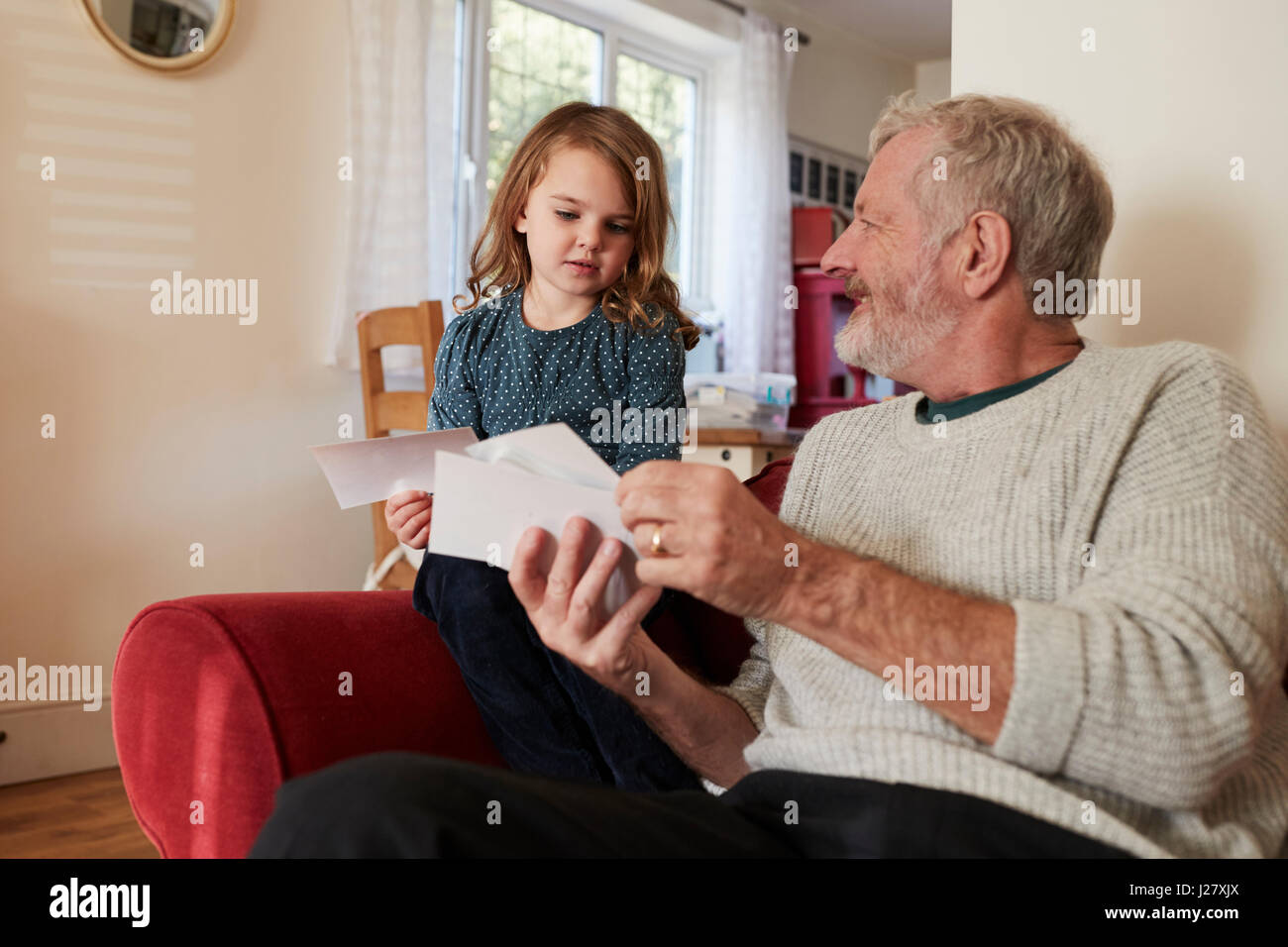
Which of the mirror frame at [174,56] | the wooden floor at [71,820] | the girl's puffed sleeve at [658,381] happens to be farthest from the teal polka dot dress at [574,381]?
the mirror frame at [174,56]

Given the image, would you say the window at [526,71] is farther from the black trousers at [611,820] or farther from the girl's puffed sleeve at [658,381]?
the black trousers at [611,820]

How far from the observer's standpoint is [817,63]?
555 cm

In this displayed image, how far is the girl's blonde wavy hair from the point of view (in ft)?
5.38

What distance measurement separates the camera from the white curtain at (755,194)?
4.96 m

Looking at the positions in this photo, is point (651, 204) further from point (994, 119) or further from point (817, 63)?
point (817, 63)

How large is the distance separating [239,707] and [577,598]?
1.07ft

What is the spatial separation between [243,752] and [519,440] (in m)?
0.39

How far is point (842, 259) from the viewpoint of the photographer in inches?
50.0

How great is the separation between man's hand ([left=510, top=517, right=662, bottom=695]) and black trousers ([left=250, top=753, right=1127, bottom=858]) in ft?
0.52

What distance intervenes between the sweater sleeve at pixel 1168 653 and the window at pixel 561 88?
2795 mm

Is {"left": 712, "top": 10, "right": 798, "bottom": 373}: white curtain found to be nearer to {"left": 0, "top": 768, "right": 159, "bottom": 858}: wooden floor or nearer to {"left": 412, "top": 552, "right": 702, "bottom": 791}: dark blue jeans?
{"left": 0, "top": 768, "right": 159, "bottom": 858}: wooden floor

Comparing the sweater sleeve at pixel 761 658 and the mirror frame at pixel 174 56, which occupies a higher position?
the mirror frame at pixel 174 56

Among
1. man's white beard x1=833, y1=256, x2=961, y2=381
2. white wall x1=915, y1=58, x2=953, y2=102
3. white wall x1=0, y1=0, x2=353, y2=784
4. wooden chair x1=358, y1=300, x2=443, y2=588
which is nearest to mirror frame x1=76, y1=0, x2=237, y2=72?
white wall x1=0, y1=0, x2=353, y2=784

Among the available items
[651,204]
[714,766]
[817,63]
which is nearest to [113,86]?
[651,204]
